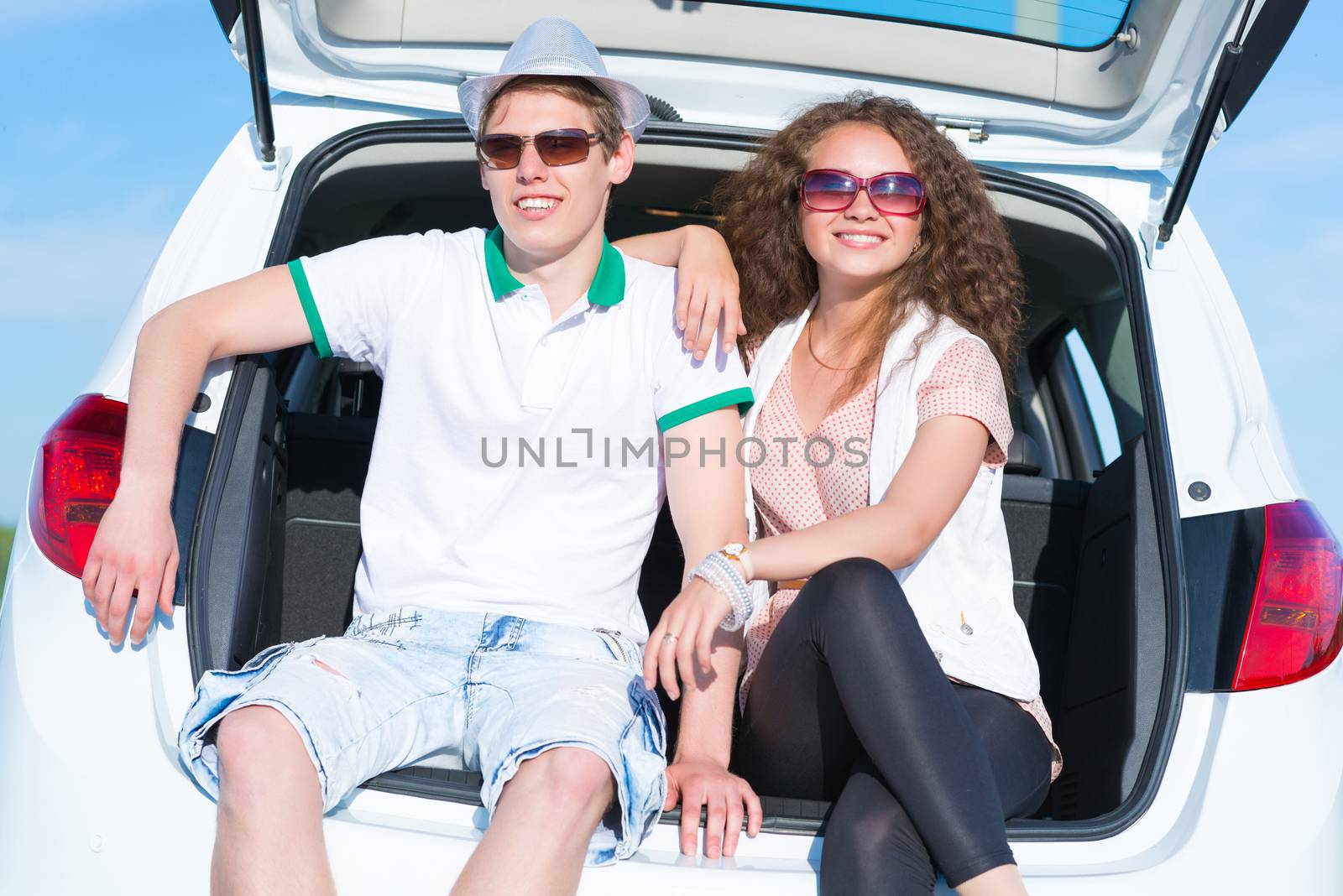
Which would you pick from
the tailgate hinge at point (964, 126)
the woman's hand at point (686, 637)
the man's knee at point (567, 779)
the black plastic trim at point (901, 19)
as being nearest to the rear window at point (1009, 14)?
the black plastic trim at point (901, 19)

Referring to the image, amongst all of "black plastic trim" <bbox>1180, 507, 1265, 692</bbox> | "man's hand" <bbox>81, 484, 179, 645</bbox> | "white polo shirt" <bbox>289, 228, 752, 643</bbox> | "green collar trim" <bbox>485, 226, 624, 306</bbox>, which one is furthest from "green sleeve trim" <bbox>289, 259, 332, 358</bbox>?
"black plastic trim" <bbox>1180, 507, 1265, 692</bbox>

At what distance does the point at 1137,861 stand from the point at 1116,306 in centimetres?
145

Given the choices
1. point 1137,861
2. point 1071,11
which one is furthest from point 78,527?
point 1071,11

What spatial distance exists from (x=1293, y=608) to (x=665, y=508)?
1178 mm

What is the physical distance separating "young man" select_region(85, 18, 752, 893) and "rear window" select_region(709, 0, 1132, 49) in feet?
1.92

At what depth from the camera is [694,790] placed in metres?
1.59

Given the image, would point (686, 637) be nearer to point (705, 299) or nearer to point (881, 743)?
point (881, 743)

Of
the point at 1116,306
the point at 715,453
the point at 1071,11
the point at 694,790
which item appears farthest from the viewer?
the point at 1116,306

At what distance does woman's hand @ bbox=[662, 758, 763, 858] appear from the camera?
1.49 metres

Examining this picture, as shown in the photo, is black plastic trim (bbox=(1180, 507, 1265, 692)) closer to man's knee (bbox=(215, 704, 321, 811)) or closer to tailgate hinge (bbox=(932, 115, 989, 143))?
tailgate hinge (bbox=(932, 115, 989, 143))

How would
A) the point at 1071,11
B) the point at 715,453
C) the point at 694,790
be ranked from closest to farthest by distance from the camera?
the point at 694,790
the point at 715,453
the point at 1071,11

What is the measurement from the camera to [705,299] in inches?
76.8

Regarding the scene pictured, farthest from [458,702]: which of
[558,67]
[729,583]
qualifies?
[558,67]

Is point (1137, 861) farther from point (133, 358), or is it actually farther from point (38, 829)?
point (133, 358)
